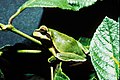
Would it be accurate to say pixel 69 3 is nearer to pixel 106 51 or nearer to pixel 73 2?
pixel 73 2

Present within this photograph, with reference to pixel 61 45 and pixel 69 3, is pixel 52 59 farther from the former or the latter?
pixel 69 3

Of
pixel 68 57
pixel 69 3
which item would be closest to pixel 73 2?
pixel 69 3

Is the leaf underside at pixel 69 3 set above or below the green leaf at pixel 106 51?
above

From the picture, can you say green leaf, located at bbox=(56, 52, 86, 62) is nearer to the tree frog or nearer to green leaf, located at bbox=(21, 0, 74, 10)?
the tree frog

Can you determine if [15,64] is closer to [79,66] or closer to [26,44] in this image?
[26,44]

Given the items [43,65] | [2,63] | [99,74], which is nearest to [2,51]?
[2,63]

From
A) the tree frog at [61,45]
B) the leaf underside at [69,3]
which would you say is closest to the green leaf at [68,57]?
the tree frog at [61,45]

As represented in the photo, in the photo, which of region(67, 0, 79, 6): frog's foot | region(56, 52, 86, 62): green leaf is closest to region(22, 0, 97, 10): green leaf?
region(67, 0, 79, 6): frog's foot

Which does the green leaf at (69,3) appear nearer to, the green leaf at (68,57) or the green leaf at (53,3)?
the green leaf at (53,3)

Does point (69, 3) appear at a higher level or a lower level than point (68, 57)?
higher
